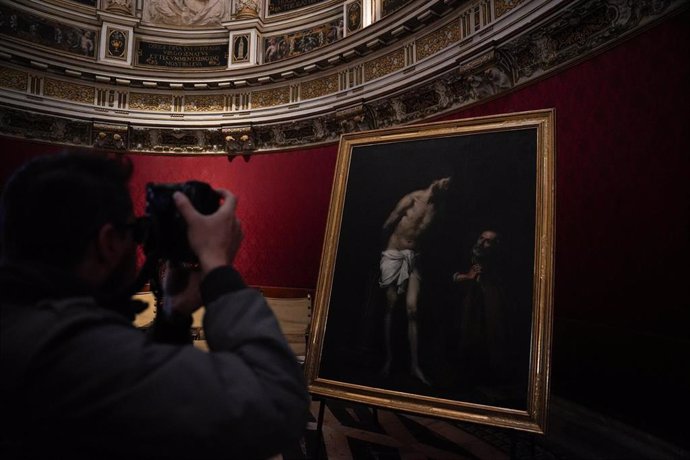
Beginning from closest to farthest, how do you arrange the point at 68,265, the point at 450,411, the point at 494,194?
the point at 68,265 → the point at 450,411 → the point at 494,194

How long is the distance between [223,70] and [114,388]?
8.96 m

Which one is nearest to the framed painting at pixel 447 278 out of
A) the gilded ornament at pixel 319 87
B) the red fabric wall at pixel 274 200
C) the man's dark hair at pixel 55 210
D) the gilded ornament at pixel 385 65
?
the man's dark hair at pixel 55 210

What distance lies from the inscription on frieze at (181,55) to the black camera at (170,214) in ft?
28.9

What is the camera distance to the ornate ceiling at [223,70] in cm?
584

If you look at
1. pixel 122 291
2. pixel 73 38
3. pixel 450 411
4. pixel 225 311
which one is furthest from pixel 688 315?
pixel 73 38

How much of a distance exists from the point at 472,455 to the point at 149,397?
98.9 inches

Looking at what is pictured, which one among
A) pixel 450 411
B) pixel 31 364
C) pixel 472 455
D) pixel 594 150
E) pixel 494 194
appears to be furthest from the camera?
pixel 594 150

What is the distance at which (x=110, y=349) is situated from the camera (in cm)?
61

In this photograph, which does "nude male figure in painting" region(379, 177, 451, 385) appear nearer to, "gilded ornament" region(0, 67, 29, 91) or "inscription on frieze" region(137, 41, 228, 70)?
"inscription on frieze" region(137, 41, 228, 70)

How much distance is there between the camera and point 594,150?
3.39m

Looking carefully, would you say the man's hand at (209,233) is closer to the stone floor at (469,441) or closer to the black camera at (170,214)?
the black camera at (170,214)

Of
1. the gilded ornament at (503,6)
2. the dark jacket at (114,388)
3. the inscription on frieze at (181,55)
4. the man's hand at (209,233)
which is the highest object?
the inscription on frieze at (181,55)

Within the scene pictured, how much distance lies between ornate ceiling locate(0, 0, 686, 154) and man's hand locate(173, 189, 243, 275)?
4962 millimetres

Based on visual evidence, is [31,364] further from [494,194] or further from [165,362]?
[494,194]
